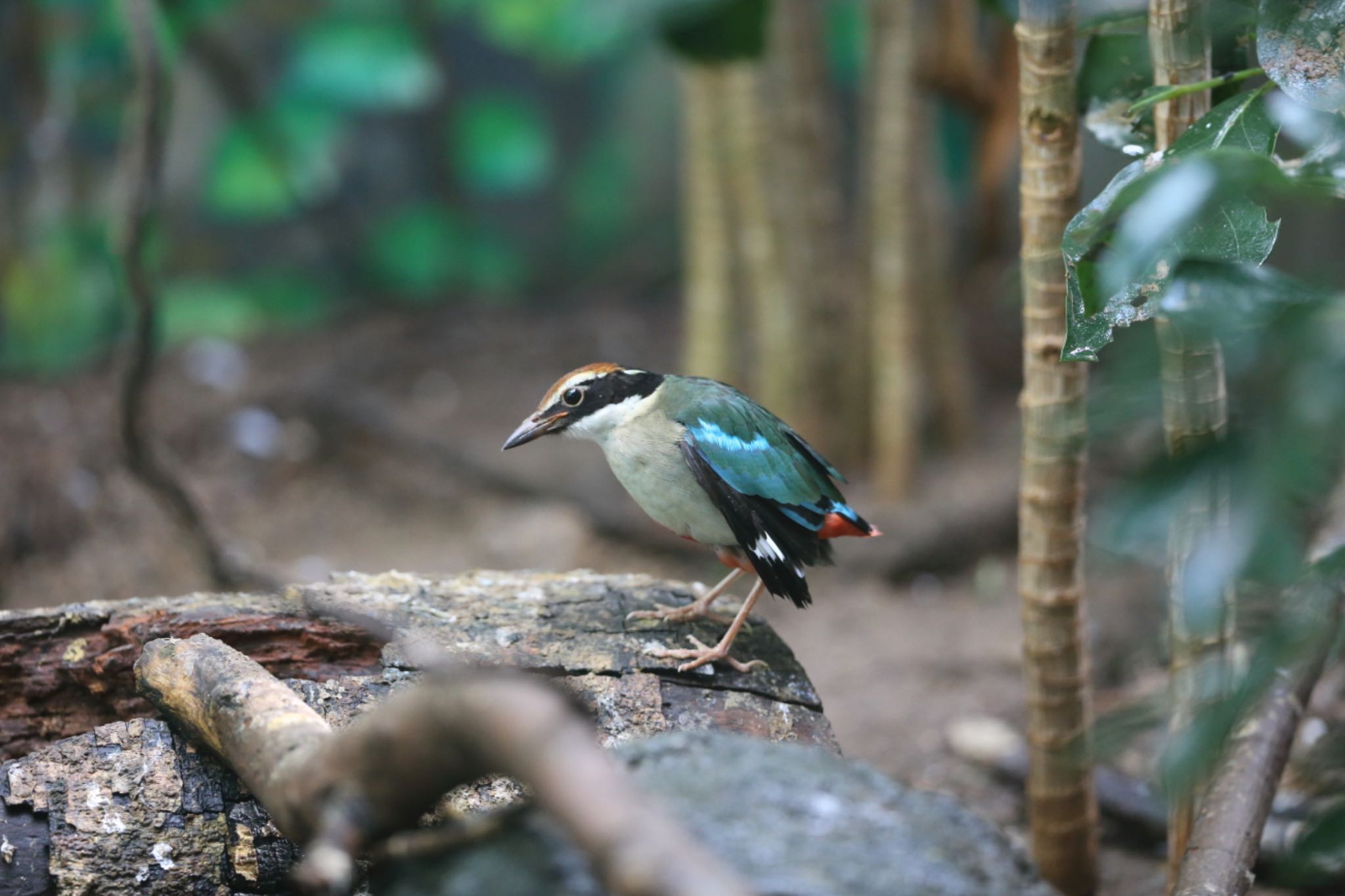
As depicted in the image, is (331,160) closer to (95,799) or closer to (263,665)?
(263,665)

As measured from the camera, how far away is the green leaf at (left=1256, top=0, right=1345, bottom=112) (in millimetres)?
1901

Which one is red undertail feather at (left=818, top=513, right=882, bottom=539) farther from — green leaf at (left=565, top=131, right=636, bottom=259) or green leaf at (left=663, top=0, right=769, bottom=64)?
green leaf at (left=565, top=131, right=636, bottom=259)

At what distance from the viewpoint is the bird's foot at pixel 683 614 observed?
9.99ft

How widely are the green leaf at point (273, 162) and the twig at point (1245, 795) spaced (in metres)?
7.01

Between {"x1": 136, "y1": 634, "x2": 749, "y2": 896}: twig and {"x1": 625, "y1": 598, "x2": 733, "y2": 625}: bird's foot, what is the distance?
1.09 metres

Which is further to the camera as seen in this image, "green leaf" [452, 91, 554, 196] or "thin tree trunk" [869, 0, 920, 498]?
"green leaf" [452, 91, 554, 196]

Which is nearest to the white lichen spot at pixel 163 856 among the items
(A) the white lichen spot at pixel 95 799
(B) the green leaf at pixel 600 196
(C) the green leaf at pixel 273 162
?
(A) the white lichen spot at pixel 95 799

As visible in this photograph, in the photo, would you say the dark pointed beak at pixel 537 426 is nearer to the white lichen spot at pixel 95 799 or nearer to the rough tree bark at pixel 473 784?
the rough tree bark at pixel 473 784

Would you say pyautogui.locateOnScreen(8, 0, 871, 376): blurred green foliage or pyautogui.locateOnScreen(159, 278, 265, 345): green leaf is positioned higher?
pyautogui.locateOnScreen(8, 0, 871, 376): blurred green foliage

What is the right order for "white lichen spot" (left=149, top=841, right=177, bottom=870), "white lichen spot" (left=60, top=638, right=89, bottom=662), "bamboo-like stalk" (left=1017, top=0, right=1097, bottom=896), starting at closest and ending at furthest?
"white lichen spot" (left=149, top=841, right=177, bottom=870) < "bamboo-like stalk" (left=1017, top=0, right=1097, bottom=896) < "white lichen spot" (left=60, top=638, right=89, bottom=662)

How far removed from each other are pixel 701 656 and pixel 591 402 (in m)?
0.73

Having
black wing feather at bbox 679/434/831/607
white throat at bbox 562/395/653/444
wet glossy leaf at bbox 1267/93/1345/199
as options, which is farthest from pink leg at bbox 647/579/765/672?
wet glossy leaf at bbox 1267/93/1345/199

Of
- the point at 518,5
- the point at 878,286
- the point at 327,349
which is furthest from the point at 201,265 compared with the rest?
the point at 878,286

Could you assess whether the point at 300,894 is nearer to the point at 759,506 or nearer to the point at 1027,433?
the point at 759,506
